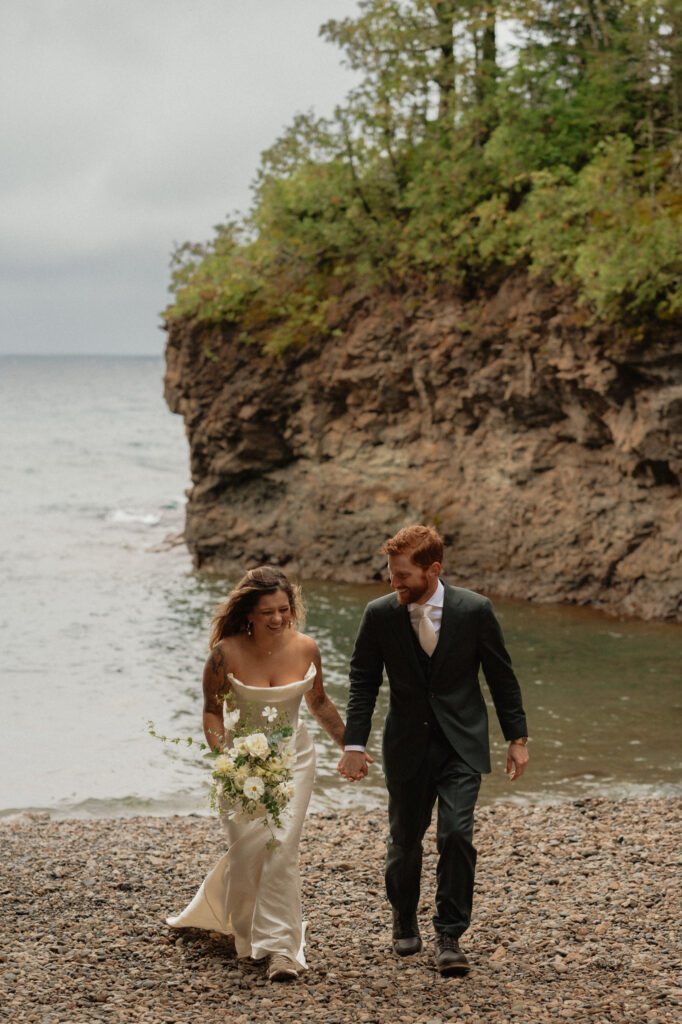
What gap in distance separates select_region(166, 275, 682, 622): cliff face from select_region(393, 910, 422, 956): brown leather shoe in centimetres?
1110

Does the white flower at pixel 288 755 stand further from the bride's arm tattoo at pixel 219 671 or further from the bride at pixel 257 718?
the bride's arm tattoo at pixel 219 671

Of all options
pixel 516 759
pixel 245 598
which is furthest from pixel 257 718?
pixel 516 759

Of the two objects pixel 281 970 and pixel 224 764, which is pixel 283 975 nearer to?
pixel 281 970

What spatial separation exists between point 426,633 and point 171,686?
8723mm

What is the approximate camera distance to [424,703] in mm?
5102

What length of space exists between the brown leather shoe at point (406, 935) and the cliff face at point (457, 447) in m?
11.1

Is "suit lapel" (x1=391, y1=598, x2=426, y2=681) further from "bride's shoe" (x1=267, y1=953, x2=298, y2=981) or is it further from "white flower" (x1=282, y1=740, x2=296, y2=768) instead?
"bride's shoe" (x1=267, y1=953, x2=298, y2=981)

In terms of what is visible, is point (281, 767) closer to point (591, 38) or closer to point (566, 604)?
point (566, 604)

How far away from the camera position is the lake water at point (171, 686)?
963cm

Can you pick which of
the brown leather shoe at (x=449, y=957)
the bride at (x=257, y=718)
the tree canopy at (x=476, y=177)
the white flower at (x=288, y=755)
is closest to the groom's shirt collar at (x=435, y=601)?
the bride at (x=257, y=718)

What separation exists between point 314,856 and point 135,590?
13223 mm

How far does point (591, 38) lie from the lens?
17234 millimetres

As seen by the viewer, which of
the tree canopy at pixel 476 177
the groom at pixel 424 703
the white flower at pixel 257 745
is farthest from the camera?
the tree canopy at pixel 476 177

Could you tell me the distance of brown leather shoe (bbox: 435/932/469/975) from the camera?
4809mm
